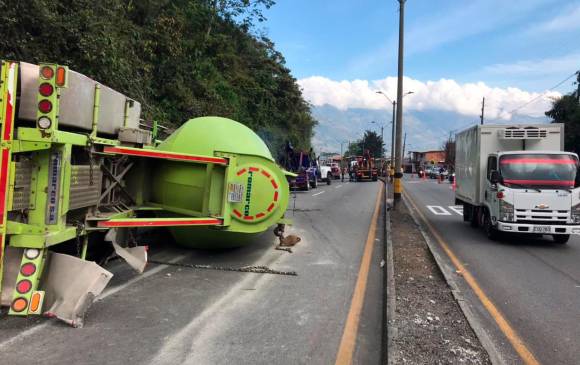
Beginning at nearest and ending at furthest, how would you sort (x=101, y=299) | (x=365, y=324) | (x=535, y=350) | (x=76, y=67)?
(x=535, y=350) → (x=365, y=324) → (x=101, y=299) → (x=76, y=67)

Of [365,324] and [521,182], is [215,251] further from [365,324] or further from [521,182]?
[521,182]

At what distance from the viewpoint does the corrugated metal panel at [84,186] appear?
17.6ft

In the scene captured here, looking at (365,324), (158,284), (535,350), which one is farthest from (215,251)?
(535,350)

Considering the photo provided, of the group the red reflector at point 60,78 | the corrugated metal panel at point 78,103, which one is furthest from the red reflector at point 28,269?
the red reflector at point 60,78

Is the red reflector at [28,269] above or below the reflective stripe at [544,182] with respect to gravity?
below

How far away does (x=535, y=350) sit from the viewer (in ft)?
15.2

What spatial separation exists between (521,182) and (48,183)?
9579 mm

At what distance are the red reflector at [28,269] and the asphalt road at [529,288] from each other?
4520mm

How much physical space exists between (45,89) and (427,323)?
4.57 m

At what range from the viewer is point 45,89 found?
472 cm

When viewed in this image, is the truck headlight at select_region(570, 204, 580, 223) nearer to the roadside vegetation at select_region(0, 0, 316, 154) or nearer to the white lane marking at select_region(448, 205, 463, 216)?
the white lane marking at select_region(448, 205, 463, 216)

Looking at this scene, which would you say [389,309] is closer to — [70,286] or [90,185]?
[70,286]

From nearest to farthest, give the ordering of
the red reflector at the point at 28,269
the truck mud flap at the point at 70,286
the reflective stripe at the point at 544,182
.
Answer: the red reflector at the point at 28,269 → the truck mud flap at the point at 70,286 → the reflective stripe at the point at 544,182

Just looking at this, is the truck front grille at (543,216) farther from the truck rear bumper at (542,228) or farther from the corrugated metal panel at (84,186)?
the corrugated metal panel at (84,186)
